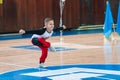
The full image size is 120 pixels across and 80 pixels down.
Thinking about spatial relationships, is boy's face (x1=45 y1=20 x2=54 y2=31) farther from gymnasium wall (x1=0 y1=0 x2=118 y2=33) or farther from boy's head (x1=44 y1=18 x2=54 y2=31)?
gymnasium wall (x1=0 y1=0 x2=118 y2=33)

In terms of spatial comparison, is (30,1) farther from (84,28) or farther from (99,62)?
(99,62)

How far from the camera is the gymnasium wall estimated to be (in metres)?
20.5

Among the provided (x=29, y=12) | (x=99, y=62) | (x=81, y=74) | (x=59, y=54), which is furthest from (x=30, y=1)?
(x=81, y=74)

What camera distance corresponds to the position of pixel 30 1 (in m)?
21.3

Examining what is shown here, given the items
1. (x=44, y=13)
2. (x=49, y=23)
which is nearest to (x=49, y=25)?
(x=49, y=23)

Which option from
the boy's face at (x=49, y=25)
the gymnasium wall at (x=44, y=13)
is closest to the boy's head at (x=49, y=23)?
the boy's face at (x=49, y=25)

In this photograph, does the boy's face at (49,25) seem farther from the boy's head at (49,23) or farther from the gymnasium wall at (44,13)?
the gymnasium wall at (44,13)

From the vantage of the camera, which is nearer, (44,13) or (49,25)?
(49,25)

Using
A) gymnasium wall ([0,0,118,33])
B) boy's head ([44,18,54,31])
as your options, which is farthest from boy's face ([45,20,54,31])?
gymnasium wall ([0,0,118,33])

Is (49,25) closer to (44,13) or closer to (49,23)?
(49,23)

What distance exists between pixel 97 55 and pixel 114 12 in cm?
1441

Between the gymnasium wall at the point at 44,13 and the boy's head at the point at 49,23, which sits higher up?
the boy's head at the point at 49,23

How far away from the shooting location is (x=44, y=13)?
21.9 meters

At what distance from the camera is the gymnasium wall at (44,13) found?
20516mm
